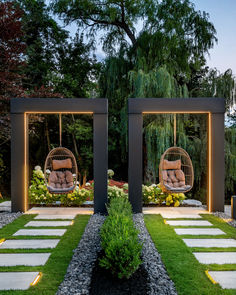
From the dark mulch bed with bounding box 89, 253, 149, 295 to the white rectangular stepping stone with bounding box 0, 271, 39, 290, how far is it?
1.77ft

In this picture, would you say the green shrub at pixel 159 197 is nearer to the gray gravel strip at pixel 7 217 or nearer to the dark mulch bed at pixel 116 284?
the gray gravel strip at pixel 7 217

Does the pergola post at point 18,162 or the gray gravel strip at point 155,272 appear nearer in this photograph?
the gray gravel strip at point 155,272

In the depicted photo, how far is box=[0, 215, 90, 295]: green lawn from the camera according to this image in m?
2.19

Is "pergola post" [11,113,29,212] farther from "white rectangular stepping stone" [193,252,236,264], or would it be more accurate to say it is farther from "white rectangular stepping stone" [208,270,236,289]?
"white rectangular stepping stone" [208,270,236,289]

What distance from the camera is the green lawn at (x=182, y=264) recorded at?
2.17m

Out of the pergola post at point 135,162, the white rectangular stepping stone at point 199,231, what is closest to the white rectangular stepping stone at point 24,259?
the white rectangular stepping stone at point 199,231

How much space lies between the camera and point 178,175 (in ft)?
18.1

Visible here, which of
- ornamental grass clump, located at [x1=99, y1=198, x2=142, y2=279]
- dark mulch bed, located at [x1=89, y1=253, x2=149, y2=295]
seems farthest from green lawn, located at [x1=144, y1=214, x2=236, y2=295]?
ornamental grass clump, located at [x1=99, y1=198, x2=142, y2=279]

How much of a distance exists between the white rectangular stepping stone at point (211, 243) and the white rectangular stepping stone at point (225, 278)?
755 millimetres

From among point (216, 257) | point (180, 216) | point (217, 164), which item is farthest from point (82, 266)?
point (217, 164)

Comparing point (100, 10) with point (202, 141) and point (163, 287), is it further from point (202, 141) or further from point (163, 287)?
point (163, 287)

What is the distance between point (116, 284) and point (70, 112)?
339 centimetres

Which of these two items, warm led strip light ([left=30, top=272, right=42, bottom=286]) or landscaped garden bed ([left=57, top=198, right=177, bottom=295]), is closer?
landscaped garden bed ([left=57, top=198, right=177, bottom=295])

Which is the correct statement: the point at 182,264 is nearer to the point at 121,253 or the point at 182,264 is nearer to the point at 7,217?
the point at 121,253
